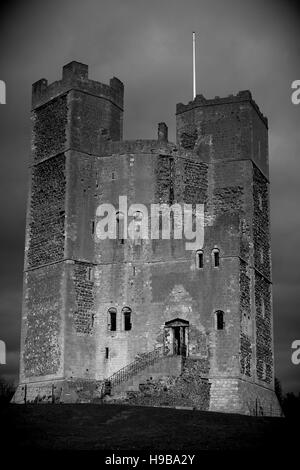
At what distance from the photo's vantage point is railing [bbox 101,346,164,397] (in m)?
48.1

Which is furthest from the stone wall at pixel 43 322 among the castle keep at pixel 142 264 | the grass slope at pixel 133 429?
the grass slope at pixel 133 429

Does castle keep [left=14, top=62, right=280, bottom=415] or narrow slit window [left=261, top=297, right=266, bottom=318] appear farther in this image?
narrow slit window [left=261, top=297, right=266, bottom=318]

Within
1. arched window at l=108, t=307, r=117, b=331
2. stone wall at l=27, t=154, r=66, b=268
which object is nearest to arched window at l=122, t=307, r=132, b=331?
arched window at l=108, t=307, r=117, b=331

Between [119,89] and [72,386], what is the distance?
692 inches

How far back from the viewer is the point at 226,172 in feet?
173

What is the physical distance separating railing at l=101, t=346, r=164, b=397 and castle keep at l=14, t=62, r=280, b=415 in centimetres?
11

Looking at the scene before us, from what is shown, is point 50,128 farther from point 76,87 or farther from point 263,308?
point 263,308

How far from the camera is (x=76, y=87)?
5259cm

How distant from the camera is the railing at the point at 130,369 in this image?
4809 centimetres

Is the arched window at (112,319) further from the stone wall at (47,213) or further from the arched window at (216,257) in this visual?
the arched window at (216,257)

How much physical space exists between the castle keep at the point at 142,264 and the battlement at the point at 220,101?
75 mm

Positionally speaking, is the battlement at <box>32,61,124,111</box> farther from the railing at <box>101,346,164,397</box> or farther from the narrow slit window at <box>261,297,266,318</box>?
the railing at <box>101,346,164,397</box>
